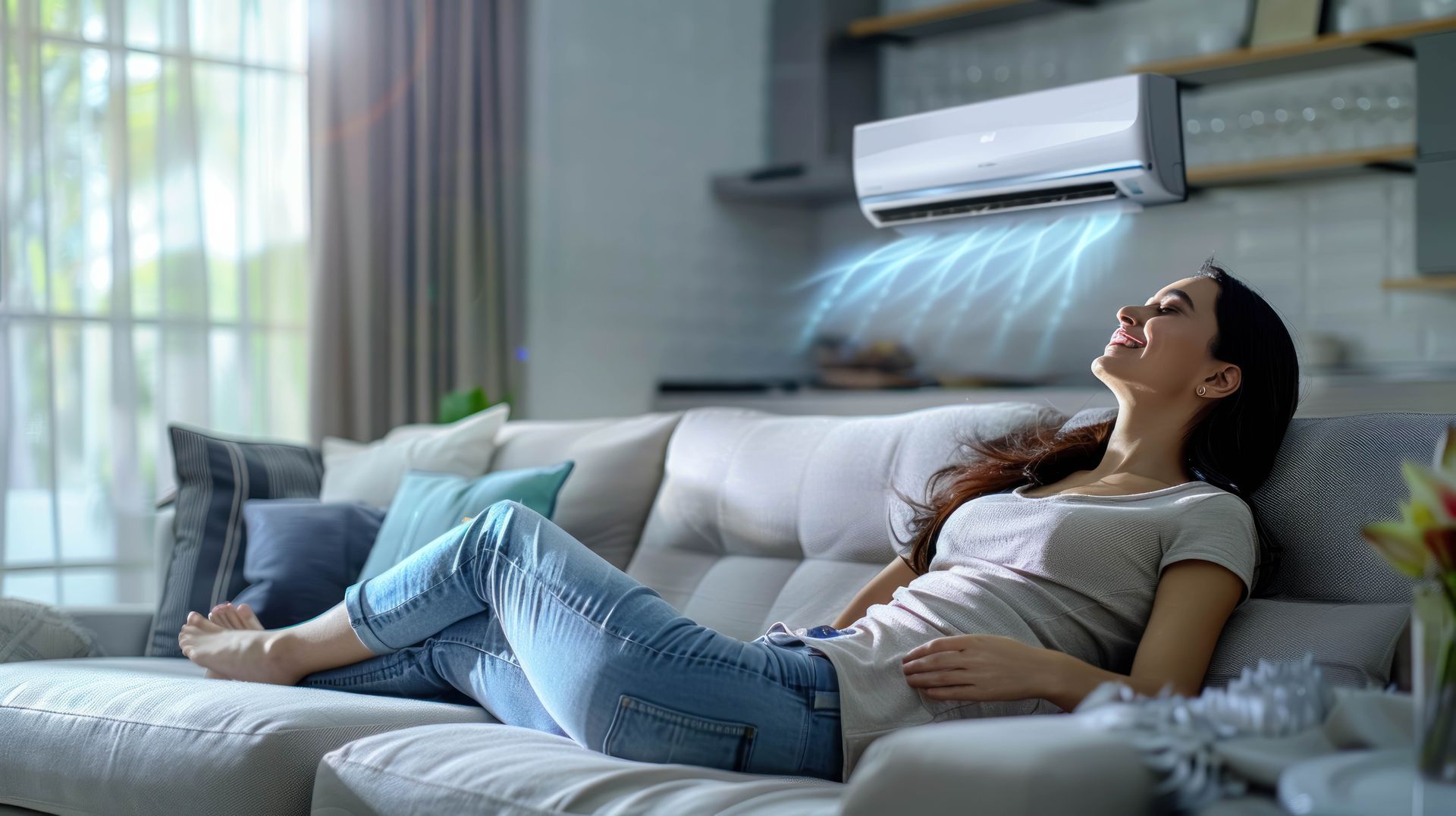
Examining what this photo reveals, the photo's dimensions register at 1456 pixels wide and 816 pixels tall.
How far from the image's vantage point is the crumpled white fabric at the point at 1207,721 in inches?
41.8

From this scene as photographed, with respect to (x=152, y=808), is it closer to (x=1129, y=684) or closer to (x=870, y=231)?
(x=1129, y=684)

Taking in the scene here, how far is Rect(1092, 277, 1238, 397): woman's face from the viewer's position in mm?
1760

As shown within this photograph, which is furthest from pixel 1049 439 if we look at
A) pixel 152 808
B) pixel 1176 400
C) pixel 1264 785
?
pixel 152 808

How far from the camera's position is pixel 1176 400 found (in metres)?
1.78

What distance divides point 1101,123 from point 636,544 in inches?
42.6

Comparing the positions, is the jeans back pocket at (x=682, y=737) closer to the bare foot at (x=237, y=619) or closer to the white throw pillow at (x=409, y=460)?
the bare foot at (x=237, y=619)

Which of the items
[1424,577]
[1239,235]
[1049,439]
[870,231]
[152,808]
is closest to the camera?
[1424,577]

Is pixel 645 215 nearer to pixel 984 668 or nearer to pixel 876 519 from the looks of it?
pixel 876 519

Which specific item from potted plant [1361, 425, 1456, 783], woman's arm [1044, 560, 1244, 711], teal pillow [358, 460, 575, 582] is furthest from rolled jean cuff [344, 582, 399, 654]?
potted plant [1361, 425, 1456, 783]

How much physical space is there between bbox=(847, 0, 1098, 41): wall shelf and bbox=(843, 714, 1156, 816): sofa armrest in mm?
3710

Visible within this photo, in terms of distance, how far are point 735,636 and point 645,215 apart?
282 centimetres

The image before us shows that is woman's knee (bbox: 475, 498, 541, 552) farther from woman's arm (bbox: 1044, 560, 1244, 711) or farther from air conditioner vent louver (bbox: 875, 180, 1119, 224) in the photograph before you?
air conditioner vent louver (bbox: 875, 180, 1119, 224)

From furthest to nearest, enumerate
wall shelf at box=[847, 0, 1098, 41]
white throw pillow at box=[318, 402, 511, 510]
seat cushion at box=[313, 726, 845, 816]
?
wall shelf at box=[847, 0, 1098, 41], white throw pillow at box=[318, 402, 511, 510], seat cushion at box=[313, 726, 845, 816]

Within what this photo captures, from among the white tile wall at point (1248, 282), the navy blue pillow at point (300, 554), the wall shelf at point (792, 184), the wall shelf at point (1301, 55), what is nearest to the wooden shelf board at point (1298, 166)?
the white tile wall at point (1248, 282)
